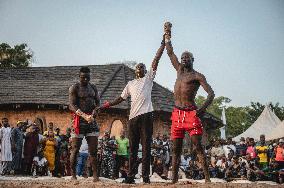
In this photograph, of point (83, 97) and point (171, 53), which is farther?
point (83, 97)

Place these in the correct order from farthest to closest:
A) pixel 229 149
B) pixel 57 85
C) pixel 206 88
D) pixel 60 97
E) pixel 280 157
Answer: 1. pixel 57 85
2. pixel 60 97
3. pixel 229 149
4. pixel 280 157
5. pixel 206 88

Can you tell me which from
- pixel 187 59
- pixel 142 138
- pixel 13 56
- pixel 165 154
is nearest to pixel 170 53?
pixel 187 59

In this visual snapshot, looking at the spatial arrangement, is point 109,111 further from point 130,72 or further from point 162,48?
point 162,48

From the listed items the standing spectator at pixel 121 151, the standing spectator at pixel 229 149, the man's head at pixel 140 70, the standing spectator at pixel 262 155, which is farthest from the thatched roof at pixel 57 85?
the man's head at pixel 140 70

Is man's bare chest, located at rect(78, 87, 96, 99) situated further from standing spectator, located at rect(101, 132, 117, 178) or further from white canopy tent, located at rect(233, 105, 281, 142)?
white canopy tent, located at rect(233, 105, 281, 142)

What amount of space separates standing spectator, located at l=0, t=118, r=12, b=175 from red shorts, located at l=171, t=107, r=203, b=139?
25.4 feet

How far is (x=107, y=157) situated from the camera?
1312 cm

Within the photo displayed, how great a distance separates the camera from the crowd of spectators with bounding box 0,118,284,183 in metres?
11.9

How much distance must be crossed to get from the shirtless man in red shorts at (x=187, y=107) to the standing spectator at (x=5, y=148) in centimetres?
771

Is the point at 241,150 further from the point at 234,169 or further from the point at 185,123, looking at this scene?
the point at 185,123

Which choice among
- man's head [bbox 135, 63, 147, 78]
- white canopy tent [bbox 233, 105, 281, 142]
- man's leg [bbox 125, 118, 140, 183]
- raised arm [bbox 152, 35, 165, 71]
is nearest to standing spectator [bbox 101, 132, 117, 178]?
man's leg [bbox 125, 118, 140, 183]

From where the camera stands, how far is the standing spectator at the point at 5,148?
11891 millimetres

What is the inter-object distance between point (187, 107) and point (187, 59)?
753 millimetres

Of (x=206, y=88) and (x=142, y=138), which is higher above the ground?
(x=206, y=88)
